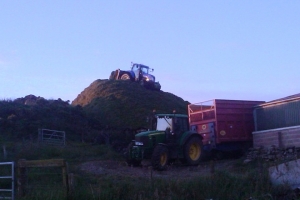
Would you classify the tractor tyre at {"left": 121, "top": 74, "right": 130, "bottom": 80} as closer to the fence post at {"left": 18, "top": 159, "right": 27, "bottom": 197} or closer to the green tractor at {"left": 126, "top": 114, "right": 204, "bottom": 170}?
the green tractor at {"left": 126, "top": 114, "right": 204, "bottom": 170}

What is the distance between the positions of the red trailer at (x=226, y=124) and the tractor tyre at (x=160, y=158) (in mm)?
4497

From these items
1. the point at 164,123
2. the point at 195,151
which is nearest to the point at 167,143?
the point at 164,123

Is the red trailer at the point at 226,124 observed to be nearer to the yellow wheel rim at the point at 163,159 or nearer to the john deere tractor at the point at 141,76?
the yellow wheel rim at the point at 163,159

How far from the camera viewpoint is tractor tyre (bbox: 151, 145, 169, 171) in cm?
2388

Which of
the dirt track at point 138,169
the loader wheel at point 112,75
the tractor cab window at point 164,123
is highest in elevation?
the loader wheel at point 112,75

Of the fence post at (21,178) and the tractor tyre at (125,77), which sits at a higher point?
the tractor tyre at (125,77)

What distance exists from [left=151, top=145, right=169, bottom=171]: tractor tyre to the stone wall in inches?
222

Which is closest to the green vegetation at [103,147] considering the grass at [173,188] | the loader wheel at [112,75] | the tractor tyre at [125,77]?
the grass at [173,188]

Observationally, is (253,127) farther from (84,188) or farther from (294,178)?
(84,188)

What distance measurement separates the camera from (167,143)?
83.6 ft

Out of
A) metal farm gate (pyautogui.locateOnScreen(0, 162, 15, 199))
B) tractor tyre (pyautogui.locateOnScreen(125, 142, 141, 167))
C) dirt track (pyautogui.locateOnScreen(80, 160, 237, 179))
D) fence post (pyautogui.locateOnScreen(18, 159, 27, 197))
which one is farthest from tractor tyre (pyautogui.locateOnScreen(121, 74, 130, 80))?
fence post (pyautogui.locateOnScreen(18, 159, 27, 197))

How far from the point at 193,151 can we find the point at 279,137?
4136mm

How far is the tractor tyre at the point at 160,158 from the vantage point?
23875 millimetres

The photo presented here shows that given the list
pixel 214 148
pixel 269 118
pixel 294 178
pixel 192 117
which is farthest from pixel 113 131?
pixel 294 178
